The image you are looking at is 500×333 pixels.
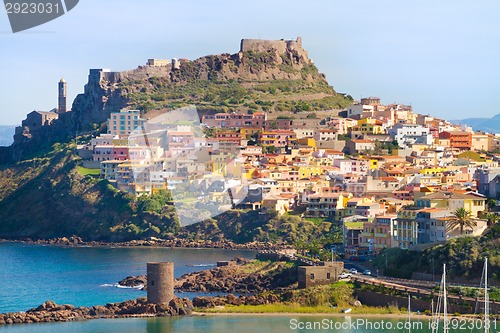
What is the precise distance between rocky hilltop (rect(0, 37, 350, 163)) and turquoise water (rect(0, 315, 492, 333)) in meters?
35.6

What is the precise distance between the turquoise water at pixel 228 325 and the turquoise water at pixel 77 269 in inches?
169

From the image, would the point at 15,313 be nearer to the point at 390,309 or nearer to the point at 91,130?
the point at 390,309

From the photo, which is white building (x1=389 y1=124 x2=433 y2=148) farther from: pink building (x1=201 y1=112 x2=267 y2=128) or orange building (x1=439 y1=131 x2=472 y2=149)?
pink building (x1=201 y1=112 x2=267 y2=128)

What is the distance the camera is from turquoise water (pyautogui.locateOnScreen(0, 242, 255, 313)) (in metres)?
37.6

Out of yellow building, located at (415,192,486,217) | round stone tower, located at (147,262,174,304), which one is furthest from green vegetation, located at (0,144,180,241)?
round stone tower, located at (147,262,174,304)

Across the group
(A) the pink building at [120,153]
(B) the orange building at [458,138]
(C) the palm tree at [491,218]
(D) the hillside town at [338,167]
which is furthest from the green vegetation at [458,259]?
(B) the orange building at [458,138]

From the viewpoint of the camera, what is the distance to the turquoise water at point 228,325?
2983 cm

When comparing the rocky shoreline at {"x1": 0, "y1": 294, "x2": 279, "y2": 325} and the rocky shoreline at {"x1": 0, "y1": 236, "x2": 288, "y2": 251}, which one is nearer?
the rocky shoreline at {"x1": 0, "y1": 294, "x2": 279, "y2": 325}

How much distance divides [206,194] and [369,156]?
870 centimetres

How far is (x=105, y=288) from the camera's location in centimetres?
3925

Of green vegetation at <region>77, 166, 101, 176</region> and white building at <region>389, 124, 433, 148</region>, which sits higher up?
white building at <region>389, 124, 433, 148</region>

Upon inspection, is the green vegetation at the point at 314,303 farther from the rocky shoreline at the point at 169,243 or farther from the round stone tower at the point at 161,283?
the rocky shoreline at the point at 169,243

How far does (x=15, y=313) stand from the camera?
33031 millimetres
